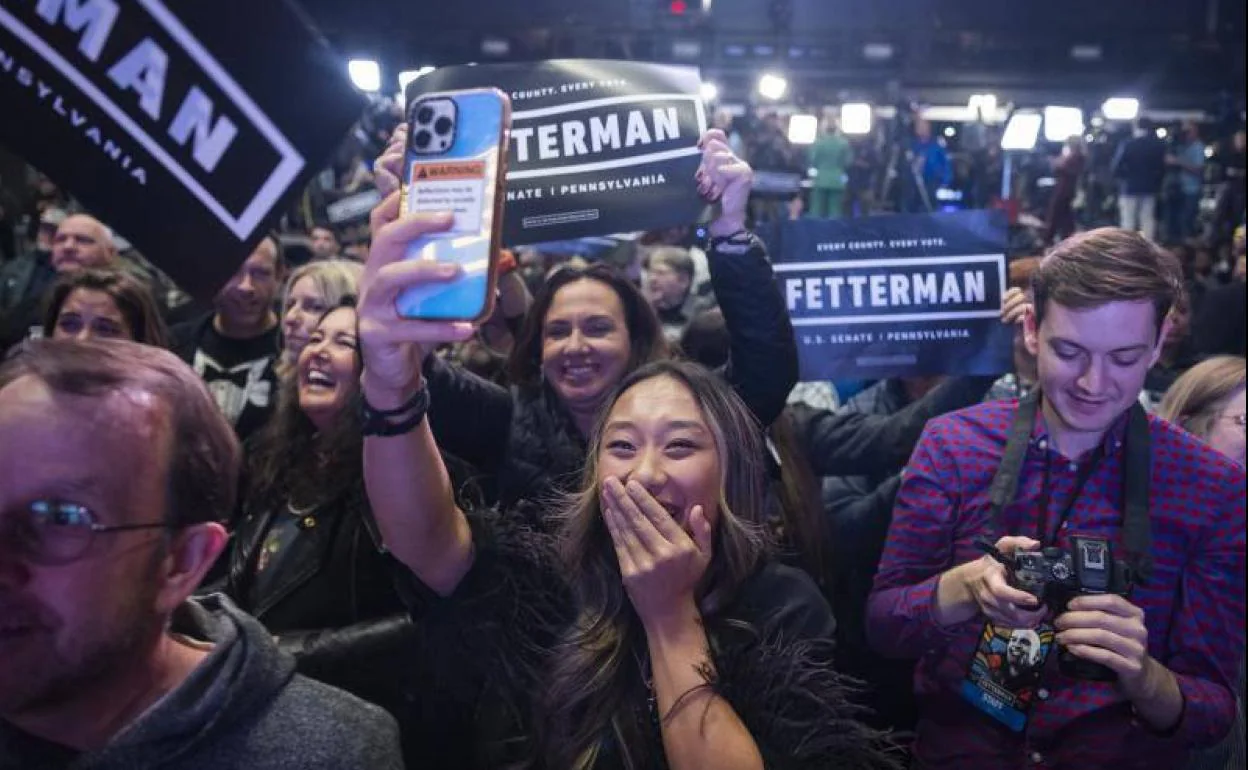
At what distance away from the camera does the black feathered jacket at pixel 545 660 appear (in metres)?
1.50

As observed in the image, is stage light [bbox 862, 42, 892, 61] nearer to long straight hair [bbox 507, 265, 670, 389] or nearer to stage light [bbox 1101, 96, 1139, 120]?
stage light [bbox 1101, 96, 1139, 120]

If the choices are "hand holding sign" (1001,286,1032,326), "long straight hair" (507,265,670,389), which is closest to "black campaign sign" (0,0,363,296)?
"long straight hair" (507,265,670,389)

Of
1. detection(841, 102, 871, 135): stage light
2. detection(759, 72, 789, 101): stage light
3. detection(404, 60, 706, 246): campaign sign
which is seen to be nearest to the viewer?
detection(404, 60, 706, 246): campaign sign

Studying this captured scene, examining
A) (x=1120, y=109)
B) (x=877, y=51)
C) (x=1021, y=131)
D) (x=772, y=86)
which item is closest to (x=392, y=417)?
(x=1021, y=131)

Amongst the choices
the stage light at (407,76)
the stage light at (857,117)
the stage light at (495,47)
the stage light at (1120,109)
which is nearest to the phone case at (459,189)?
the stage light at (407,76)

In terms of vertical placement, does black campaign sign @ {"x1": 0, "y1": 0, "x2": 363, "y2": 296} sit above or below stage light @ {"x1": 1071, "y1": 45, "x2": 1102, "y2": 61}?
below

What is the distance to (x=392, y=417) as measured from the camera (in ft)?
4.98

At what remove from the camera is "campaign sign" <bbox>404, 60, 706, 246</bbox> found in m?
2.42

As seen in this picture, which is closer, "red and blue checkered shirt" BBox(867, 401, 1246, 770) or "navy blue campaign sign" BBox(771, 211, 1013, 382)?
"red and blue checkered shirt" BBox(867, 401, 1246, 770)

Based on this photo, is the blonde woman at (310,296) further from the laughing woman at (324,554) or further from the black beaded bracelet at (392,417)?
the black beaded bracelet at (392,417)

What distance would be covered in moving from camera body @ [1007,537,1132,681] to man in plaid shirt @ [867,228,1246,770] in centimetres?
11

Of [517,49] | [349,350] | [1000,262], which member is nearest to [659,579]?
[349,350]

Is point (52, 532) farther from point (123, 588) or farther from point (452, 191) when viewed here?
point (452, 191)

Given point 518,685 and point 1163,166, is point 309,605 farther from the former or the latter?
point 1163,166
